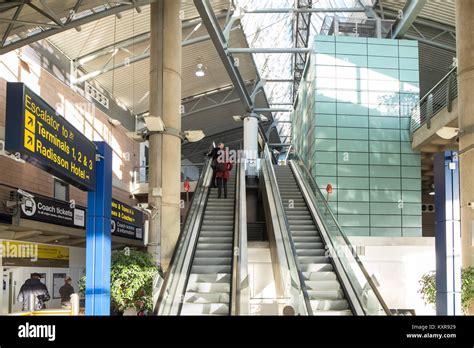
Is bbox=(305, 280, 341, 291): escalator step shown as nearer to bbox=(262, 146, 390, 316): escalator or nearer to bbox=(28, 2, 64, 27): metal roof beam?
bbox=(262, 146, 390, 316): escalator

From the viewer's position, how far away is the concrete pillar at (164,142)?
36.1 ft

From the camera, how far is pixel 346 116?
16406mm

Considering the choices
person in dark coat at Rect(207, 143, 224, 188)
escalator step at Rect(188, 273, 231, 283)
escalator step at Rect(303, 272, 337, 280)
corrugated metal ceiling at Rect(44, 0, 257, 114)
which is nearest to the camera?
escalator step at Rect(303, 272, 337, 280)

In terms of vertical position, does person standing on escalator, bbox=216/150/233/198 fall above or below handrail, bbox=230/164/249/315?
above

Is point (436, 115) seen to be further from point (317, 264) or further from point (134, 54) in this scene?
point (134, 54)

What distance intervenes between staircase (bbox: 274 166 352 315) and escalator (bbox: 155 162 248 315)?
1.09m

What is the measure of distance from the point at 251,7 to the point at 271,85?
34.3 feet

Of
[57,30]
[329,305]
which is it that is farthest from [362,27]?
[329,305]

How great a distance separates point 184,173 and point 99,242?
14372mm

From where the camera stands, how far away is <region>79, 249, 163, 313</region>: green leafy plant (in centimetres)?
838

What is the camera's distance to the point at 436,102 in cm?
1509

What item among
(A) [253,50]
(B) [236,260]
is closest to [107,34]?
(A) [253,50]

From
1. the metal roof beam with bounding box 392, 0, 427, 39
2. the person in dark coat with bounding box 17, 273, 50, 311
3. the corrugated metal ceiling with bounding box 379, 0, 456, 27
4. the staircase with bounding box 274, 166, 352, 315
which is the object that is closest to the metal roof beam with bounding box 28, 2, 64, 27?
the person in dark coat with bounding box 17, 273, 50, 311

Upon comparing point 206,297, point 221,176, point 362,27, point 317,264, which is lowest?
point 206,297
